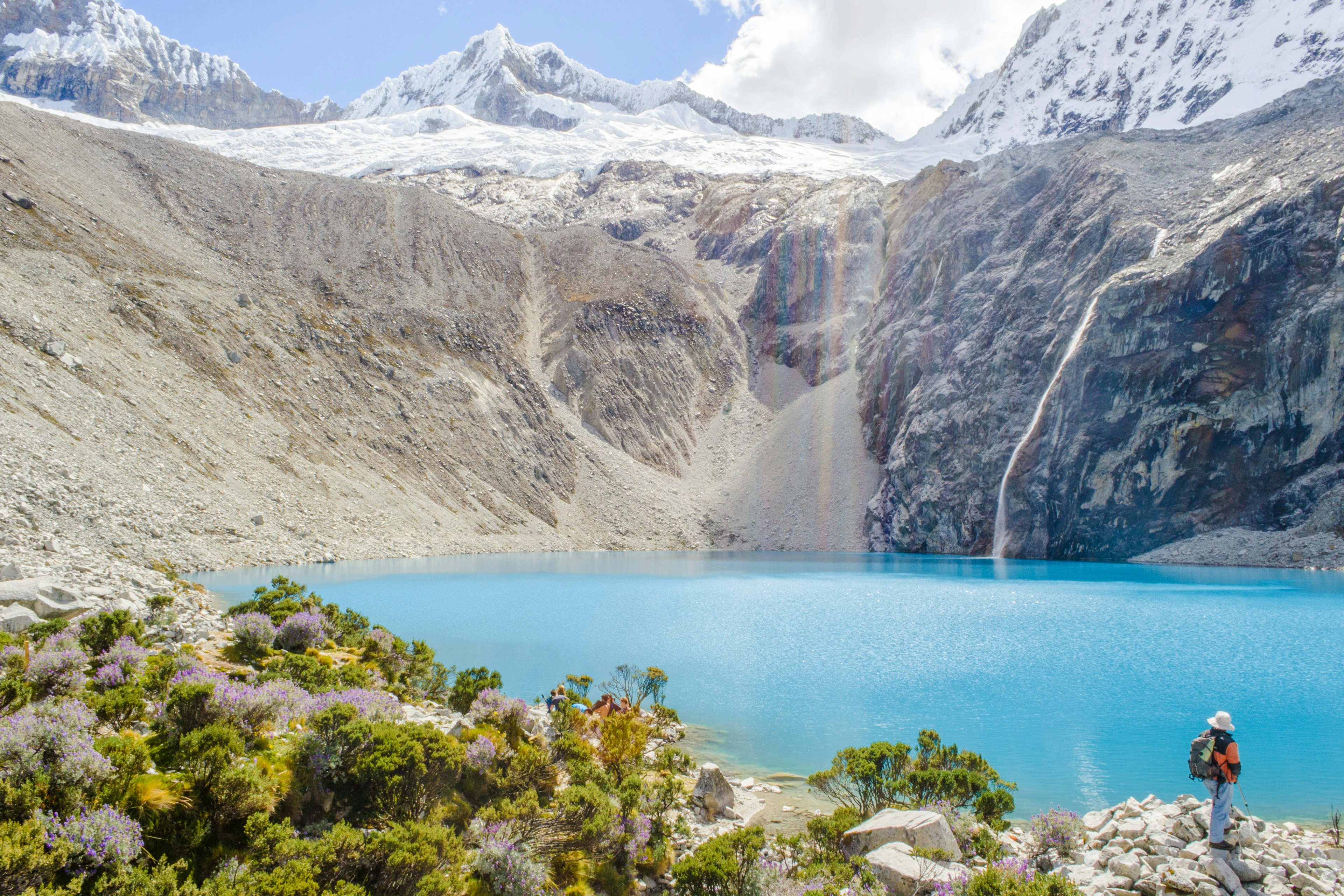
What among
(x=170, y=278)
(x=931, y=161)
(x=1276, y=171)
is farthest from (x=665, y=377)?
(x=931, y=161)

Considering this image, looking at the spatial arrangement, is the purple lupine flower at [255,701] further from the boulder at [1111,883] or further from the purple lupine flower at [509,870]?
the boulder at [1111,883]

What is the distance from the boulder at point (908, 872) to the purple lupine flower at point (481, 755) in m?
4.61

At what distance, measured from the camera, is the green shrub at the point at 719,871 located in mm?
7449

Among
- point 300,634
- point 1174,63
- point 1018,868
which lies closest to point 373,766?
point 1018,868

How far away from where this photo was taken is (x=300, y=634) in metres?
15.1

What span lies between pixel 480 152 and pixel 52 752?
178 metres

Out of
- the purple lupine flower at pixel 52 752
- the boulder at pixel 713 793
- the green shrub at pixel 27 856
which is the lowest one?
the boulder at pixel 713 793

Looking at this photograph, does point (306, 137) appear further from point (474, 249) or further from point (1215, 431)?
point (1215, 431)

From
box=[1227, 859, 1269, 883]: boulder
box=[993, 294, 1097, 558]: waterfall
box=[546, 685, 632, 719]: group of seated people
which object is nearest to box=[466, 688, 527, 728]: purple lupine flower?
box=[546, 685, 632, 719]: group of seated people

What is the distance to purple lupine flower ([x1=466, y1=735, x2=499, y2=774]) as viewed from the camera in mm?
8914

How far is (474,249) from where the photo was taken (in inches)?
3297

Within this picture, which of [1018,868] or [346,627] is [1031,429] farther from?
[1018,868]

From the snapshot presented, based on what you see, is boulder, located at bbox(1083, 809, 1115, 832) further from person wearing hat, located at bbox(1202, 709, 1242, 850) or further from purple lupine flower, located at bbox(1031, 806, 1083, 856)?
person wearing hat, located at bbox(1202, 709, 1242, 850)

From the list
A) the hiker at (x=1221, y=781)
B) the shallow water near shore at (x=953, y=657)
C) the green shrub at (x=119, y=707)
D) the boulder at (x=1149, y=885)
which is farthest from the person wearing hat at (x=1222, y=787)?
the green shrub at (x=119, y=707)
